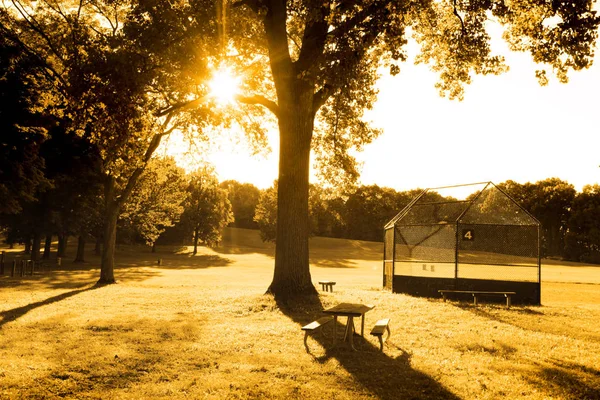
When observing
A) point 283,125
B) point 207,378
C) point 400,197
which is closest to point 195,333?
point 207,378

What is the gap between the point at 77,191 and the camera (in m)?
31.6

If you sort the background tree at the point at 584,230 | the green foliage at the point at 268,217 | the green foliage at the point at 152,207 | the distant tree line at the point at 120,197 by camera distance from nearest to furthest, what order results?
the distant tree line at the point at 120,197, the green foliage at the point at 152,207, the background tree at the point at 584,230, the green foliage at the point at 268,217

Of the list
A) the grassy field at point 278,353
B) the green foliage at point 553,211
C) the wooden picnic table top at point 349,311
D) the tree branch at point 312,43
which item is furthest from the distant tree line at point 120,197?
the wooden picnic table top at point 349,311

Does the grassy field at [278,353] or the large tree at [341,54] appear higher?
the large tree at [341,54]

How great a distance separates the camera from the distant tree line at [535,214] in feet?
222

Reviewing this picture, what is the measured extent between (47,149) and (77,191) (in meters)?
7.45

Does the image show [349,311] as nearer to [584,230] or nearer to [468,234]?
[468,234]

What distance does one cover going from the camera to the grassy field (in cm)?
628

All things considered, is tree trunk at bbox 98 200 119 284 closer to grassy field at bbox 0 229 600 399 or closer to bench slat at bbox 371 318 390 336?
grassy field at bbox 0 229 600 399

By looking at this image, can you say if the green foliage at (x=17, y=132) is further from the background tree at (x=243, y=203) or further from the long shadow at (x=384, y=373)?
the background tree at (x=243, y=203)

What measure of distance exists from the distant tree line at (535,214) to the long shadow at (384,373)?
48.0 m

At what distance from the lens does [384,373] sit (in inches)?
280

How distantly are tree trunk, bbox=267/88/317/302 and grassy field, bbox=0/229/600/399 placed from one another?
102 cm

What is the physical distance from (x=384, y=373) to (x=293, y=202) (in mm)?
8109
